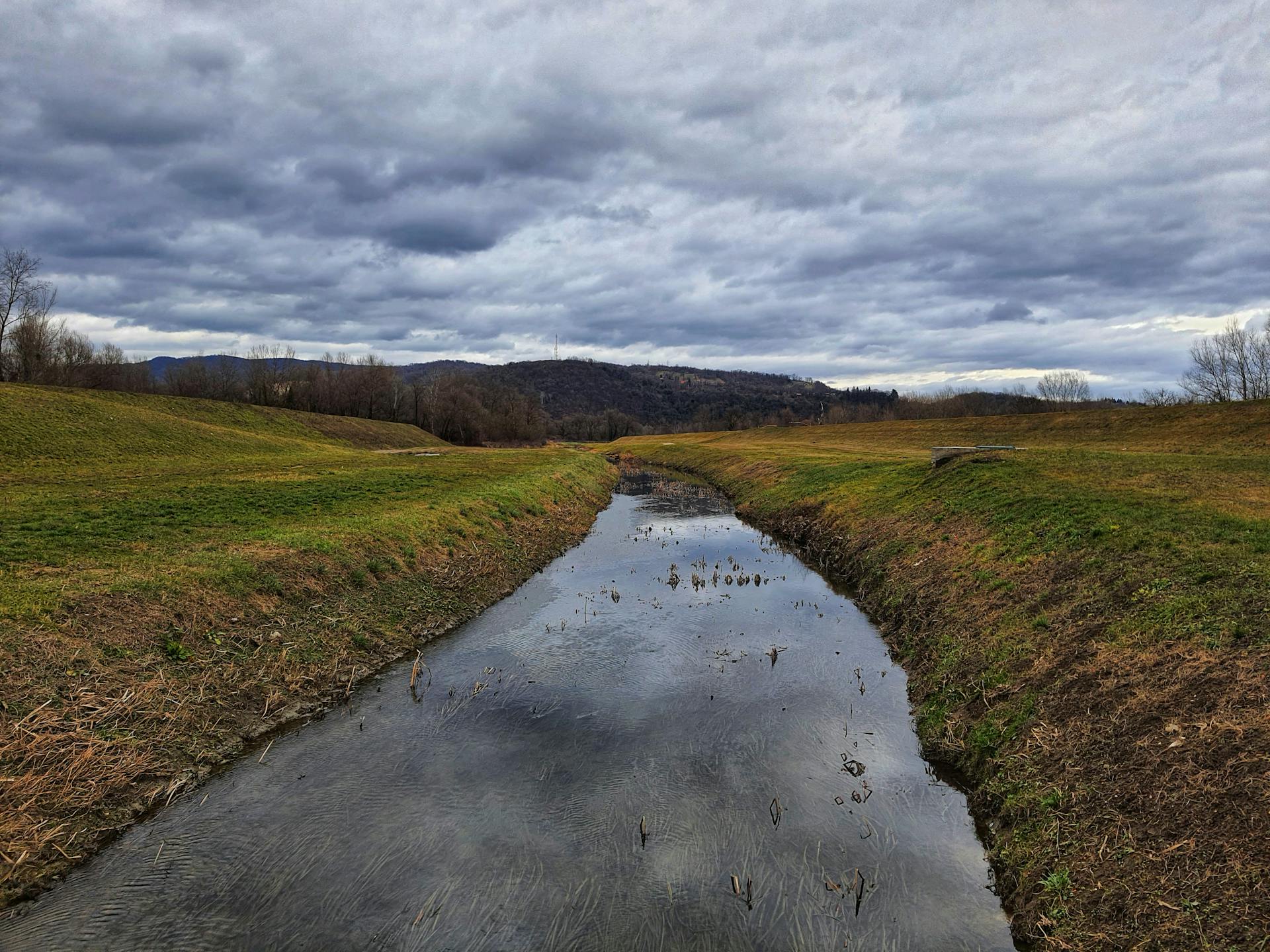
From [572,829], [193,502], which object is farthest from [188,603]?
[193,502]

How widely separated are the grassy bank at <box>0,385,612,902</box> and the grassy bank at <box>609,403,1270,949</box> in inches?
465

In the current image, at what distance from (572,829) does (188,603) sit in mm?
9398

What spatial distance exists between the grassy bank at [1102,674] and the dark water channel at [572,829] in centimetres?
98

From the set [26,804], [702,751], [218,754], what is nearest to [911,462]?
[702,751]

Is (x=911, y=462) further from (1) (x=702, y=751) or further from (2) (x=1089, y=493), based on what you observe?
(1) (x=702, y=751)

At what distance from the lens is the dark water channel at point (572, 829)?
681 centimetres

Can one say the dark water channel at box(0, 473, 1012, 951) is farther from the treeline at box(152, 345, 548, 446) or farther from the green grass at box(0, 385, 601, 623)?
the treeline at box(152, 345, 548, 446)

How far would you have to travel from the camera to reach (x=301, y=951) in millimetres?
6473

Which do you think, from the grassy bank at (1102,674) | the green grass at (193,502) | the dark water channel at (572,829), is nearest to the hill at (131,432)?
the green grass at (193,502)

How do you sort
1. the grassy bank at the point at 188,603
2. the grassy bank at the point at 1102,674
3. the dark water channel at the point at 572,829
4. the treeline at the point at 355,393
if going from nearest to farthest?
the grassy bank at the point at 1102,674 → the dark water channel at the point at 572,829 → the grassy bank at the point at 188,603 → the treeline at the point at 355,393

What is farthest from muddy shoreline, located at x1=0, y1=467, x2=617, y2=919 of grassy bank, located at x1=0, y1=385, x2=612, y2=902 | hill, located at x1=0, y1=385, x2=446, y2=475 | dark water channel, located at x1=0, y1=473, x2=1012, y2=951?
hill, located at x1=0, y1=385, x2=446, y2=475

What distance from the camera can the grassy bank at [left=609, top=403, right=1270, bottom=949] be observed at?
625 centimetres

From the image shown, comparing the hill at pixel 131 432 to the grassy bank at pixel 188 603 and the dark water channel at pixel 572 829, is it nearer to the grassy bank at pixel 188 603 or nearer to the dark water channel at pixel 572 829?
the grassy bank at pixel 188 603

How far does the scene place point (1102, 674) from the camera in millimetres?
9578
